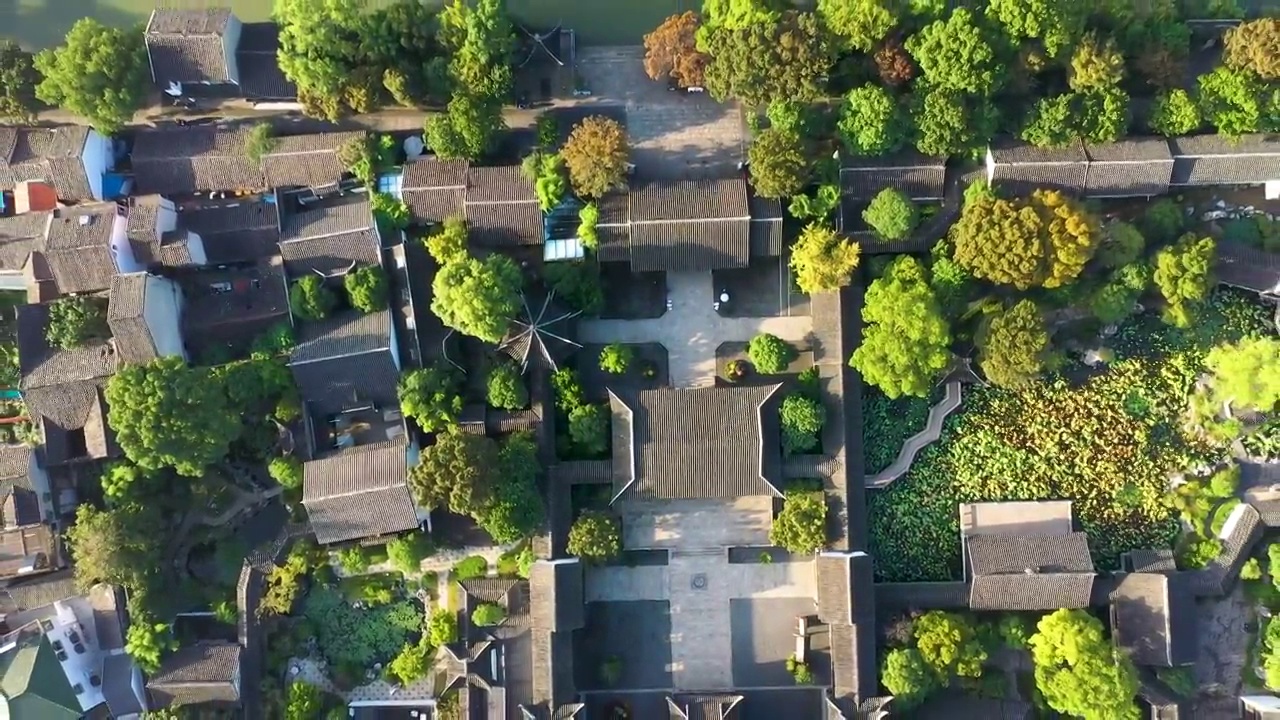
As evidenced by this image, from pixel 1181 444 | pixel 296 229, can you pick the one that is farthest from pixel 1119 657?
pixel 296 229

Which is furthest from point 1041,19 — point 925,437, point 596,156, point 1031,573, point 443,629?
point 443,629

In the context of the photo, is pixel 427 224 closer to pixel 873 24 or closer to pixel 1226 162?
pixel 873 24

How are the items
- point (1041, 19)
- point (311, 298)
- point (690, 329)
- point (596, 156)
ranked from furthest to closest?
point (690, 329) < point (311, 298) < point (596, 156) < point (1041, 19)

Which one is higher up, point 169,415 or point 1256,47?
point 1256,47

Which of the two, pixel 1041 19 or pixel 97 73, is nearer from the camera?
pixel 1041 19

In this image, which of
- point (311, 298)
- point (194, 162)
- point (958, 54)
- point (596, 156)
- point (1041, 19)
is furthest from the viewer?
point (194, 162)

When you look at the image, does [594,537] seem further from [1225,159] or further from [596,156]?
[1225,159]
